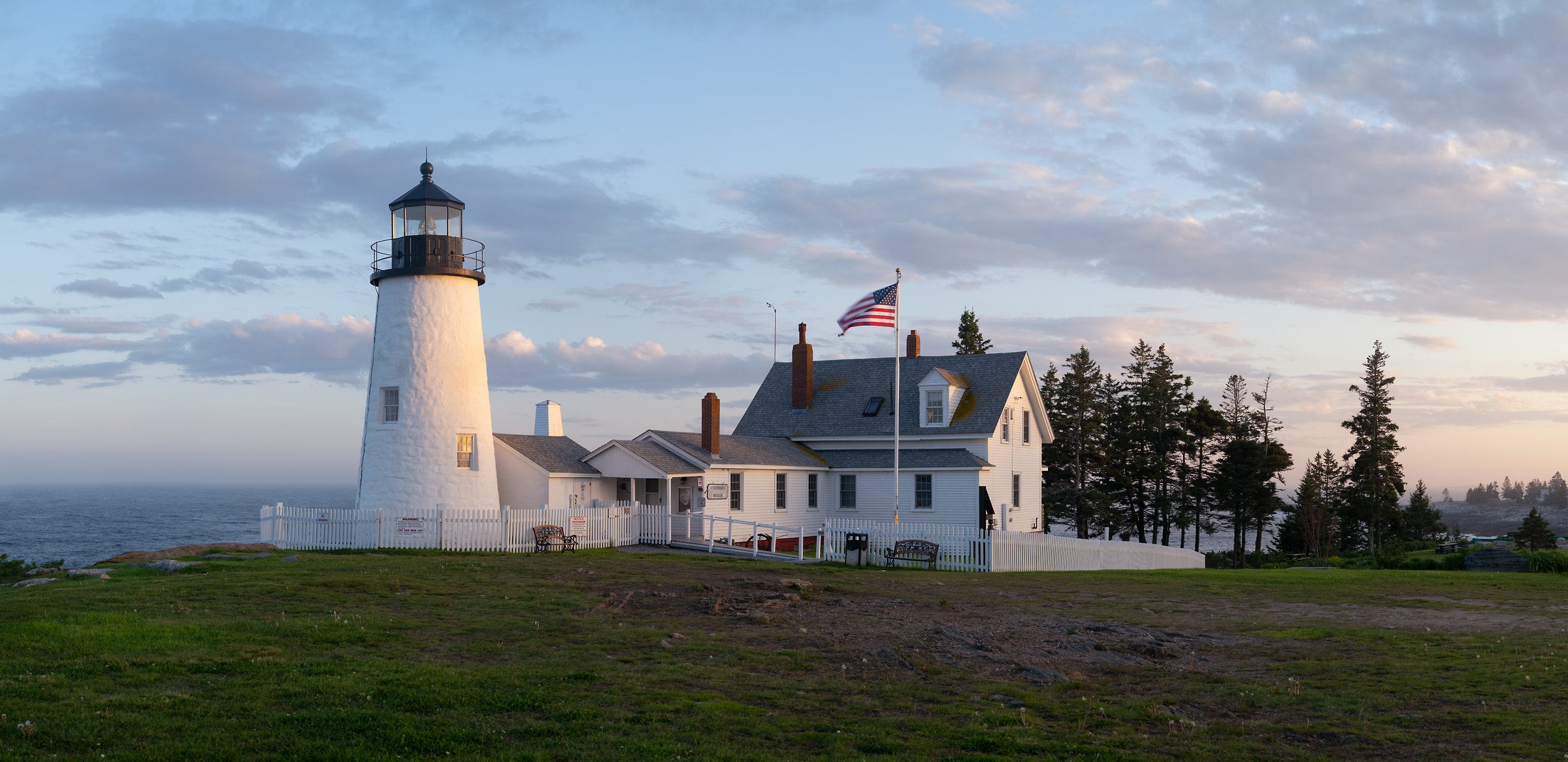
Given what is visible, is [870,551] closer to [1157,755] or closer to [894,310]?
[894,310]

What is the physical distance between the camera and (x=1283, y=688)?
37.5ft

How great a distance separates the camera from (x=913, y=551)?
28.9m

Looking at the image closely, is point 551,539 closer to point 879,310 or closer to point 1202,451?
point 879,310

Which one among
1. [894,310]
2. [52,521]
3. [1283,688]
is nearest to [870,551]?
[894,310]

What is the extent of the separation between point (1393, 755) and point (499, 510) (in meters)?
25.5

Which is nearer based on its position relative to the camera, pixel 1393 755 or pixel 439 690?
pixel 1393 755

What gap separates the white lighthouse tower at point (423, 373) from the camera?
30.8 meters

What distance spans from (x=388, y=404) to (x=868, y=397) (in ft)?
62.2

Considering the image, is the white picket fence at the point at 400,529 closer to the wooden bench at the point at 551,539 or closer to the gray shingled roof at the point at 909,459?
the wooden bench at the point at 551,539

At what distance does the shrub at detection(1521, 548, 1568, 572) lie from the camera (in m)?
29.0

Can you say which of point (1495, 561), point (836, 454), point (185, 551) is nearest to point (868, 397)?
point (836, 454)

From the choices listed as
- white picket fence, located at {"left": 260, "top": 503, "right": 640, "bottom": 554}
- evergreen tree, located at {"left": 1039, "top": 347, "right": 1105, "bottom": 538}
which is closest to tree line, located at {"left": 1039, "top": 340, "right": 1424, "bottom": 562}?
evergreen tree, located at {"left": 1039, "top": 347, "right": 1105, "bottom": 538}

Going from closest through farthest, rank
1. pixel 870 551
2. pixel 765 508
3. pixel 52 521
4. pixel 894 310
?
pixel 870 551, pixel 894 310, pixel 765 508, pixel 52 521

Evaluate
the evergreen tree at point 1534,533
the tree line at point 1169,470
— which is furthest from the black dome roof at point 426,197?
the evergreen tree at point 1534,533
